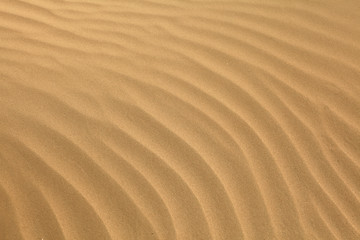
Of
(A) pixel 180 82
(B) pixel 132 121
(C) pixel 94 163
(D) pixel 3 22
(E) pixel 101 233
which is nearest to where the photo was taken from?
(E) pixel 101 233

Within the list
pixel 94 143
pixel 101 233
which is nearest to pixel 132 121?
pixel 94 143

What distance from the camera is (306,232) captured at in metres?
2.71

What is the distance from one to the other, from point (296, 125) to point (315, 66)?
531 mm

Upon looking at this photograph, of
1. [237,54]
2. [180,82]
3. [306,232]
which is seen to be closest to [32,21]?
[180,82]

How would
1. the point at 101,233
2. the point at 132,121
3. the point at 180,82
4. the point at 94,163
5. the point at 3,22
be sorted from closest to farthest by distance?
the point at 101,233 → the point at 94,163 → the point at 132,121 → the point at 180,82 → the point at 3,22

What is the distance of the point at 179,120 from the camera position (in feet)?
10.4

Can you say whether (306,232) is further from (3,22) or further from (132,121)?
(3,22)

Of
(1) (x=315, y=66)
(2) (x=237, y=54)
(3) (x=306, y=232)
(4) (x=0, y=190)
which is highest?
(2) (x=237, y=54)

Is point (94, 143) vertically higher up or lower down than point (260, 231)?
higher up

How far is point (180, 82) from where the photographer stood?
3377 mm

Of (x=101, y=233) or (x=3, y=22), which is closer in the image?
(x=101, y=233)

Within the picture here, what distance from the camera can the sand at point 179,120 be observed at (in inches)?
109

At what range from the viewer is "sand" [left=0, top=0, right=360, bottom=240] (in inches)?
109

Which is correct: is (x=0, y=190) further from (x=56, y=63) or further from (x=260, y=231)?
(x=260, y=231)
